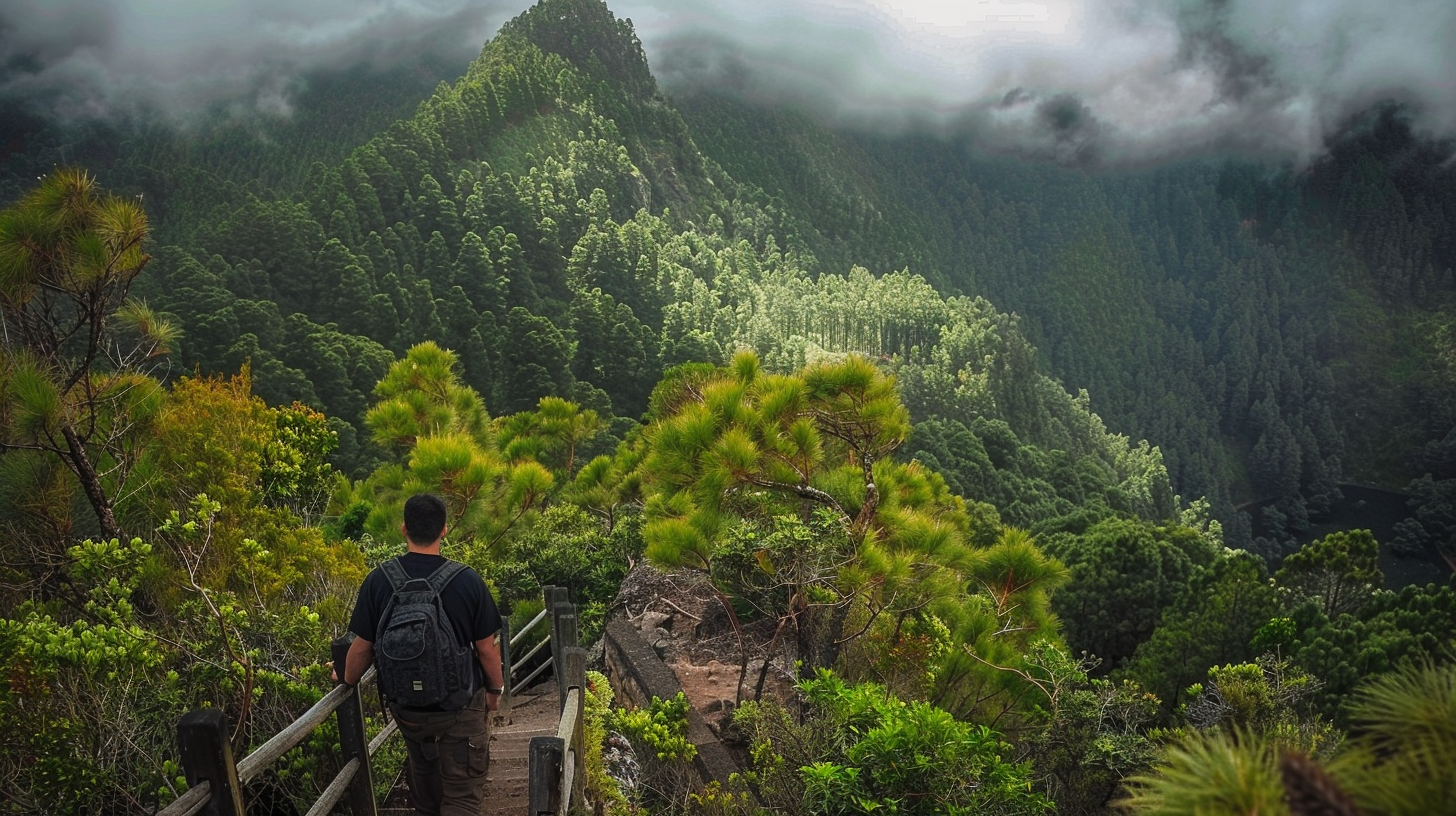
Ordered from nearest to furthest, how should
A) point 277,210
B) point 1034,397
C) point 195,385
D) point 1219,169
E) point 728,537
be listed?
point 728,537, point 195,385, point 277,210, point 1034,397, point 1219,169

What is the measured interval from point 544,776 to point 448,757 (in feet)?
2.22

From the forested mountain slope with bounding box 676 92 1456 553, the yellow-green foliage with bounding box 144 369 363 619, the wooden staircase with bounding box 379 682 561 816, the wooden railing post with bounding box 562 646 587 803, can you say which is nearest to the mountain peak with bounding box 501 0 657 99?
the forested mountain slope with bounding box 676 92 1456 553

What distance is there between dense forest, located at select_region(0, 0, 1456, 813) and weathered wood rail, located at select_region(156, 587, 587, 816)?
1.68ft

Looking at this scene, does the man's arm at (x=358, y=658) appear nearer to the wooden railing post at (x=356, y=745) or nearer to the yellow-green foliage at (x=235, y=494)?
the wooden railing post at (x=356, y=745)

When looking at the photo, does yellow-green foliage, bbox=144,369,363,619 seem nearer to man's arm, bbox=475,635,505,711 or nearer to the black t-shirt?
the black t-shirt

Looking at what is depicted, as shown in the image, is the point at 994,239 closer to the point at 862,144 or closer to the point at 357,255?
the point at 862,144

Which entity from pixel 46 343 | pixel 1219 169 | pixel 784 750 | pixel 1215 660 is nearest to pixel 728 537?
pixel 784 750

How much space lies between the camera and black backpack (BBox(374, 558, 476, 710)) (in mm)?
2619

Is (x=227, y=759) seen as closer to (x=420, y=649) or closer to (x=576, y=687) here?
(x=420, y=649)

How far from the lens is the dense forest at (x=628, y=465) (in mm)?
3375

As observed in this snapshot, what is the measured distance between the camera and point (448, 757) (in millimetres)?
2883

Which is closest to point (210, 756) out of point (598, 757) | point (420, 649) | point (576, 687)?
point (420, 649)

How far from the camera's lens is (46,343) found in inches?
172

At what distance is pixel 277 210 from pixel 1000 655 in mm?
41902
